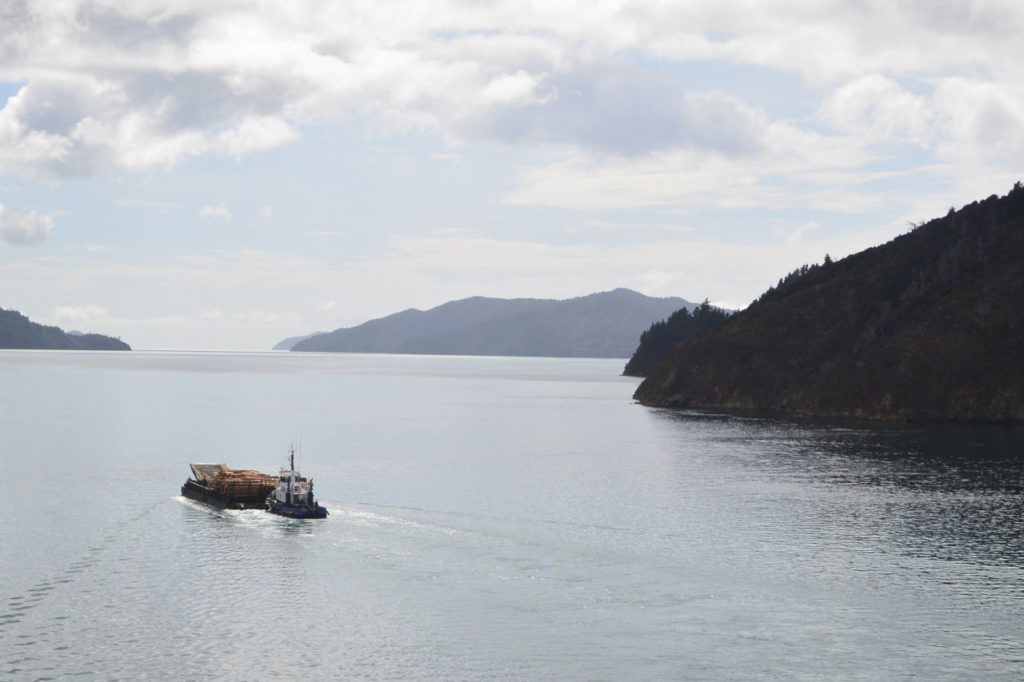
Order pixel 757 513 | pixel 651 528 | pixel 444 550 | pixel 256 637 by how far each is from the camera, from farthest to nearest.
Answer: pixel 757 513
pixel 651 528
pixel 444 550
pixel 256 637

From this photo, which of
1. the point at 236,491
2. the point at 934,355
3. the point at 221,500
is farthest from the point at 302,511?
the point at 934,355

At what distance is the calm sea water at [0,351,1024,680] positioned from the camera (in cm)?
4434

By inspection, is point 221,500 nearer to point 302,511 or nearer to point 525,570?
point 302,511

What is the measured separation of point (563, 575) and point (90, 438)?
101675mm

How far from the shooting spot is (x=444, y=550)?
6581cm

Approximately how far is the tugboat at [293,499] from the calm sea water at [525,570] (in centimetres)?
122

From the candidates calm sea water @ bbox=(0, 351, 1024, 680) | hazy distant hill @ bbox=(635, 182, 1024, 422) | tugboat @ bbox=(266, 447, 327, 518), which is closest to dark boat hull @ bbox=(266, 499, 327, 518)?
tugboat @ bbox=(266, 447, 327, 518)

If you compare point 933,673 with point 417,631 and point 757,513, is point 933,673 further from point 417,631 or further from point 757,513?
point 757,513

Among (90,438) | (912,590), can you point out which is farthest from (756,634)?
(90,438)

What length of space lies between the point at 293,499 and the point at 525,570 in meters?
27.1

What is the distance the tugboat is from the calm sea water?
48.0 inches

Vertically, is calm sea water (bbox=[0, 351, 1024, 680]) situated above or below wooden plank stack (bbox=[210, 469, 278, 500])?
below

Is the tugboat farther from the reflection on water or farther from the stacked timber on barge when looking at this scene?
the reflection on water

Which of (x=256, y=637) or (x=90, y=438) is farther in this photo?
(x=90, y=438)
